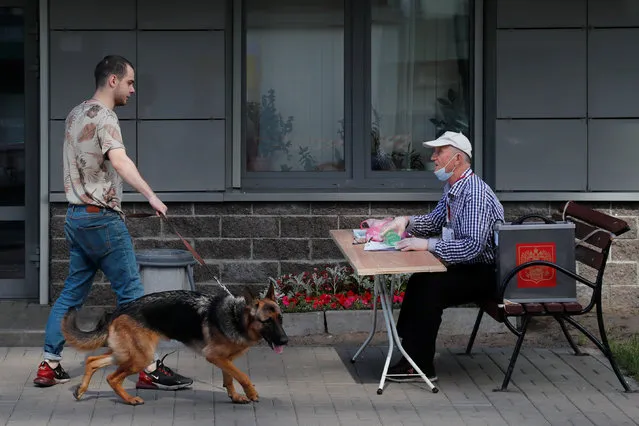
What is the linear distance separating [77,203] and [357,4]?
404 centimetres

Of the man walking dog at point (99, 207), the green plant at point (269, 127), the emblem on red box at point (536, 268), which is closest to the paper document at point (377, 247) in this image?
the emblem on red box at point (536, 268)

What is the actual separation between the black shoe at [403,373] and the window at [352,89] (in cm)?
301

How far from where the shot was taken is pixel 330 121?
433 inches

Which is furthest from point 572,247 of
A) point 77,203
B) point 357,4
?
point 357,4

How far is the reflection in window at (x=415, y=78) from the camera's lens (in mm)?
10977

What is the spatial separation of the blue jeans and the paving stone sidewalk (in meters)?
0.48

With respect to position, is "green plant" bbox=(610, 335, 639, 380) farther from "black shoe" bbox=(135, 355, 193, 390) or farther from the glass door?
the glass door

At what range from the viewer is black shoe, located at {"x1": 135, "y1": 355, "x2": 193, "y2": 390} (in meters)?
7.92

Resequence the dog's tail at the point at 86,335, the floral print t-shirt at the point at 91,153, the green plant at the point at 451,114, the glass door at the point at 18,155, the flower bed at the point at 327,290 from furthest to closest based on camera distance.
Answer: the green plant at the point at 451,114 → the glass door at the point at 18,155 → the flower bed at the point at 327,290 → the floral print t-shirt at the point at 91,153 → the dog's tail at the point at 86,335

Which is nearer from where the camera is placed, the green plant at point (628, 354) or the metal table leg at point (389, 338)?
the metal table leg at point (389, 338)

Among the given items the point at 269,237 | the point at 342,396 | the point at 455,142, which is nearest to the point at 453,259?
the point at 455,142

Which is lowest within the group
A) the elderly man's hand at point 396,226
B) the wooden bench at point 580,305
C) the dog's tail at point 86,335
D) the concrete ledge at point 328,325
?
the concrete ledge at point 328,325

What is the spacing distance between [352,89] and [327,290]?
72.2 inches

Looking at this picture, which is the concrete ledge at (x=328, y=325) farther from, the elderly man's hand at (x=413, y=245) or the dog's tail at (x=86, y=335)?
the dog's tail at (x=86, y=335)
